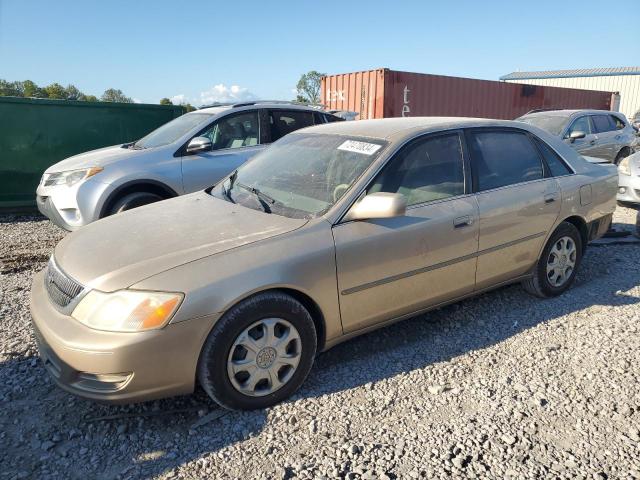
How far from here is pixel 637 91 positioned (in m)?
37.7

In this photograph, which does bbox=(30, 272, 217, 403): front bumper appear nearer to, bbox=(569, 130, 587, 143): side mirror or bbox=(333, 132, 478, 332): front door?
bbox=(333, 132, 478, 332): front door

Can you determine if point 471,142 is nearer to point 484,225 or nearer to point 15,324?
point 484,225

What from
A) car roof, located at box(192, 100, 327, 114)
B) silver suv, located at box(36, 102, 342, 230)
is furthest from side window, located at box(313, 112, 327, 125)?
silver suv, located at box(36, 102, 342, 230)

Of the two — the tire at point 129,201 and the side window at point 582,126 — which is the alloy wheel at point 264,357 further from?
the side window at point 582,126

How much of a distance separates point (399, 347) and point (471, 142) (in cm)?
158

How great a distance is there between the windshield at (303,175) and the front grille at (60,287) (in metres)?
1.18

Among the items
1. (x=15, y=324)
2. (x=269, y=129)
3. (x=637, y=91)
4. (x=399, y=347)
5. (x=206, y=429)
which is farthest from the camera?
(x=637, y=91)

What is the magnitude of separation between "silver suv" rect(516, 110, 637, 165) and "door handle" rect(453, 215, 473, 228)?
6.91 m

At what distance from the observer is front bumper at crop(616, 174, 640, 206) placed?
7.21 metres

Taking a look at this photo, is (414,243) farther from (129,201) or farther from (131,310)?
(129,201)

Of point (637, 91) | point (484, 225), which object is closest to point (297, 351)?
point (484, 225)

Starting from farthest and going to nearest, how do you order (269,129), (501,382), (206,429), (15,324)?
(269,129) → (15,324) → (501,382) → (206,429)

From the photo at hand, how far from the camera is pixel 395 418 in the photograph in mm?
2670

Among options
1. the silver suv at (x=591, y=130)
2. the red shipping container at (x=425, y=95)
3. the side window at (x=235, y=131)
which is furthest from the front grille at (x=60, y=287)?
the red shipping container at (x=425, y=95)
